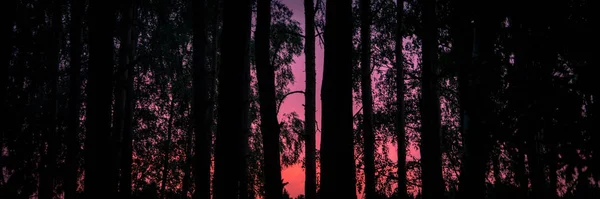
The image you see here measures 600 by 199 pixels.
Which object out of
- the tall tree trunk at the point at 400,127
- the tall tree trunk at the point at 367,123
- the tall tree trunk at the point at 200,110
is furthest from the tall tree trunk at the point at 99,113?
the tall tree trunk at the point at 400,127

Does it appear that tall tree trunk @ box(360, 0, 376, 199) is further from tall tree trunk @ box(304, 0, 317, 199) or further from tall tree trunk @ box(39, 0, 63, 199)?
tall tree trunk @ box(39, 0, 63, 199)

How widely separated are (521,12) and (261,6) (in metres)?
4.48

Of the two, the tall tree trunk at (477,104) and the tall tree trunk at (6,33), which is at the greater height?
the tall tree trunk at (6,33)

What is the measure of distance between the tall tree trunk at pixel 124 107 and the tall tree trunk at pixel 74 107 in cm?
95

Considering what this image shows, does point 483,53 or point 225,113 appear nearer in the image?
point 483,53

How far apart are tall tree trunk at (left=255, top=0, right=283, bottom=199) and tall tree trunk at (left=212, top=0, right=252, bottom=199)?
1124 millimetres

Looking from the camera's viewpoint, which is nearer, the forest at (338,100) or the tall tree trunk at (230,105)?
the forest at (338,100)

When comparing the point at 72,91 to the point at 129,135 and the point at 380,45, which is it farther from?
the point at 380,45

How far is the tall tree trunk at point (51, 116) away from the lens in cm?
1084

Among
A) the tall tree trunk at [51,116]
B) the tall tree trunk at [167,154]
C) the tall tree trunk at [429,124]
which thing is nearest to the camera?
the tall tree trunk at [429,124]

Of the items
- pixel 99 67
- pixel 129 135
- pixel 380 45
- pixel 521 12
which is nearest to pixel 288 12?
pixel 380 45

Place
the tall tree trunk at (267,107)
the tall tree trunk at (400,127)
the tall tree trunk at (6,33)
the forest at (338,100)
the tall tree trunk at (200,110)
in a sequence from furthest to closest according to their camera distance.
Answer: the tall tree trunk at (400,127) < the tall tree trunk at (200,110) < the tall tree trunk at (267,107) < the tall tree trunk at (6,33) < the forest at (338,100)

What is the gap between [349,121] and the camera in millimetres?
6062

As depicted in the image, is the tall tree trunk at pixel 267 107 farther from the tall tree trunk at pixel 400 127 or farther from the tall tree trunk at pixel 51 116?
the tall tree trunk at pixel 51 116
